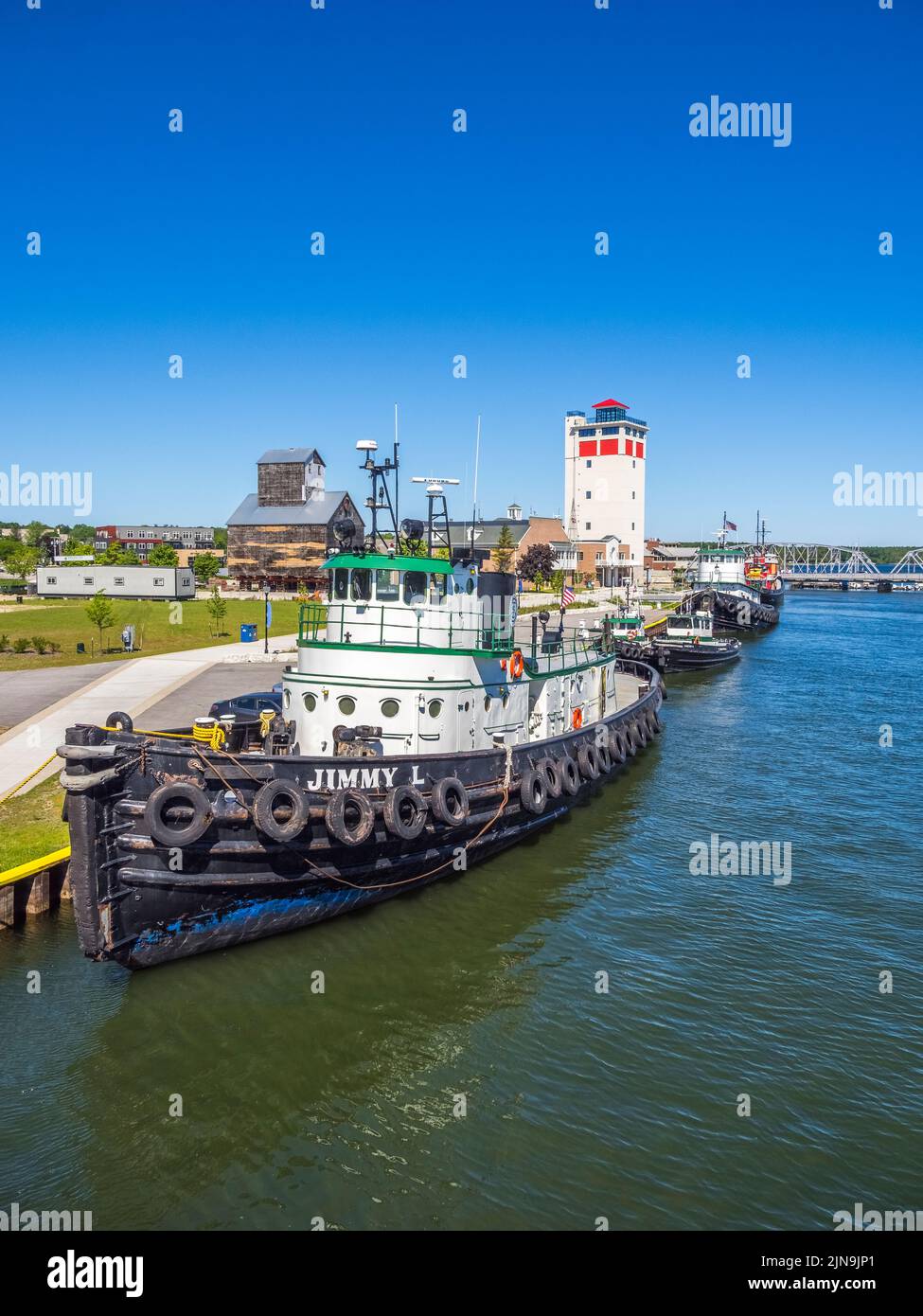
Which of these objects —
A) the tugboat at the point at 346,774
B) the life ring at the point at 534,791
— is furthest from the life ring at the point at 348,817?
the life ring at the point at 534,791

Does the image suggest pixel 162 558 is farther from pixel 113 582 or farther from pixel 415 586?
pixel 415 586

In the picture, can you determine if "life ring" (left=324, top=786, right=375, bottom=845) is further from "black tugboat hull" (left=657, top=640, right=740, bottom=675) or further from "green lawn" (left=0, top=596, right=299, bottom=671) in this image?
"black tugboat hull" (left=657, top=640, right=740, bottom=675)

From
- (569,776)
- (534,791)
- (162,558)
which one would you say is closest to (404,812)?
(534,791)

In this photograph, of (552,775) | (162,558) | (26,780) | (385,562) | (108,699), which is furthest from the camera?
(162,558)

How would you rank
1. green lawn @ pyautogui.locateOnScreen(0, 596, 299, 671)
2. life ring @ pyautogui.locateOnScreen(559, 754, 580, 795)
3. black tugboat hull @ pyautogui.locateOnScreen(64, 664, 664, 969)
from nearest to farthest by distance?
black tugboat hull @ pyautogui.locateOnScreen(64, 664, 664, 969) → life ring @ pyautogui.locateOnScreen(559, 754, 580, 795) → green lawn @ pyautogui.locateOnScreen(0, 596, 299, 671)

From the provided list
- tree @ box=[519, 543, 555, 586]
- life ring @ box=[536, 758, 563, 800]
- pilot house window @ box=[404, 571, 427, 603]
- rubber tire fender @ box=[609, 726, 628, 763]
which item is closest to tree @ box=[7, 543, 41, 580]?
tree @ box=[519, 543, 555, 586]

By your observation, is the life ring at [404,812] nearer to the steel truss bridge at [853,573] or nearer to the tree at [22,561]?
the tree at [22,561]
